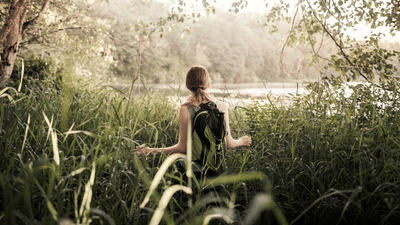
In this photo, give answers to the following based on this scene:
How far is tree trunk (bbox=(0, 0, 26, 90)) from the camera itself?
11.6ft

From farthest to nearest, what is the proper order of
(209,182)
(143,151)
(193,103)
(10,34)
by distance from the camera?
(10,34), (193,103), (143,151), (209,182)

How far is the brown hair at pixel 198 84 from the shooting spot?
2.27 m

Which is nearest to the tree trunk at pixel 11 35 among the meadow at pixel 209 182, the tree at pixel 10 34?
the tree at pixel 10 34

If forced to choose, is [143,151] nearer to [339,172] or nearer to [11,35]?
[339,172]

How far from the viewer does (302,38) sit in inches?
195

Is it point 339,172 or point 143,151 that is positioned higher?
point 143,151

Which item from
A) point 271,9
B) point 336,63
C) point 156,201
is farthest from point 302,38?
point 156,201

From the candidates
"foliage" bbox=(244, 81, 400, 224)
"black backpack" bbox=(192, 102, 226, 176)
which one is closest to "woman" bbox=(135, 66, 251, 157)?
"black backpack" bbox=(192, 102, 226, 176)

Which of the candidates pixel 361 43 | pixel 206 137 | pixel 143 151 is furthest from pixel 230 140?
pixel 361 43

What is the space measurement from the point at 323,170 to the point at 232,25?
42.6 metres

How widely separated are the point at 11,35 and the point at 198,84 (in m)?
3.02

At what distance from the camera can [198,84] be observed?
2.31m

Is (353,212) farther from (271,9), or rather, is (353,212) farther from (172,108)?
(271,9)

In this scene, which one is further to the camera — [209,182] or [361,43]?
[361,43]
